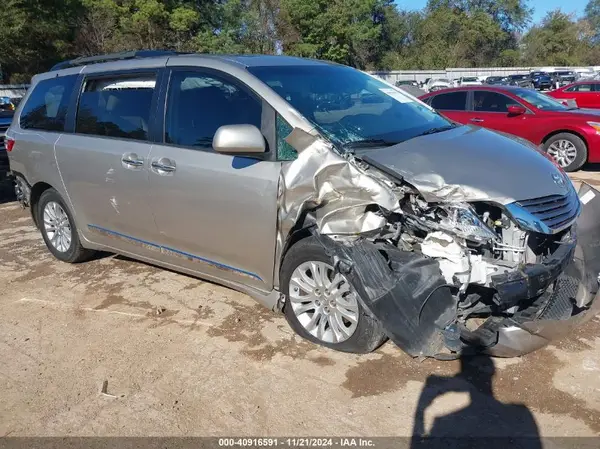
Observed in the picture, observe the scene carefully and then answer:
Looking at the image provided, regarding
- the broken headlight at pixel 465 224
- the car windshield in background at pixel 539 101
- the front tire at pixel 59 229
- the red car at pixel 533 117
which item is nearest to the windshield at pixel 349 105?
the broken headlight at pixel 465 224

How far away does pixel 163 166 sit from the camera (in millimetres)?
4168

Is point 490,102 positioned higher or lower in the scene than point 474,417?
higher

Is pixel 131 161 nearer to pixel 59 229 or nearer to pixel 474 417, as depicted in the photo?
pixel 59 229

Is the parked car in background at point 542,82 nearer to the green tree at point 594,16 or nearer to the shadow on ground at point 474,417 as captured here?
the shadow on ground at point 474,417

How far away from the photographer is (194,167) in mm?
3996

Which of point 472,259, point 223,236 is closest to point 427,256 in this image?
point 472,259

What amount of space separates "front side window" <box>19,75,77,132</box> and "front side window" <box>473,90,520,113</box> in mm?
7470

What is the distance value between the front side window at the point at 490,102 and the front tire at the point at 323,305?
778cm

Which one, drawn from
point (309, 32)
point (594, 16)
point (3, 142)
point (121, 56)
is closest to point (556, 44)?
point (594, 16)

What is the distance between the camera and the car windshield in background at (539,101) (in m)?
9.98

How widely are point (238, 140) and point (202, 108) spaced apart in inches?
28.5

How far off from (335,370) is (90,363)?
1.63m

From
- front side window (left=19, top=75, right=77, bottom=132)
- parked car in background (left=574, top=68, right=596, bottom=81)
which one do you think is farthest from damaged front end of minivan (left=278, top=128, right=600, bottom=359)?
parked car in background (left=574, top=68, right=596, bottom=81)

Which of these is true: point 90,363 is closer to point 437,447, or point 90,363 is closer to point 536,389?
point 437,447
